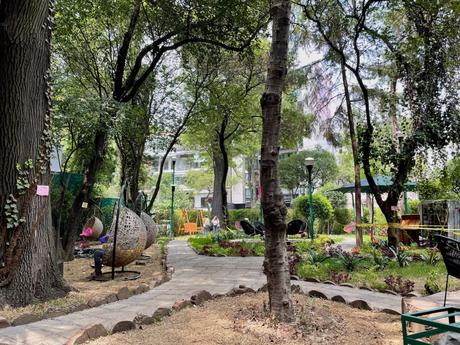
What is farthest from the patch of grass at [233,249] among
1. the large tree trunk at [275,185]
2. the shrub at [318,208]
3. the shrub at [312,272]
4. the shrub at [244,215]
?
the shrub at [244,215]

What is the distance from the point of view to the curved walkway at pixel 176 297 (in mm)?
3805

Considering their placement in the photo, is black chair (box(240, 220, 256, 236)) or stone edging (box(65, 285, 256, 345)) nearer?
stone edging (box(65, 285, 256, 345))

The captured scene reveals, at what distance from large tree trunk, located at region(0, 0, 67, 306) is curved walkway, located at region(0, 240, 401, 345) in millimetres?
1007

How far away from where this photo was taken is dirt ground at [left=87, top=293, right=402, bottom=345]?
3311 millimetres

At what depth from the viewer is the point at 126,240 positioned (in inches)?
295

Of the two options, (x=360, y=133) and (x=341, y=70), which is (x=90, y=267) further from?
(x=341, y=70)

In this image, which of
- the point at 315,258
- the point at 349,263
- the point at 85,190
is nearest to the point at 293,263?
the point at 315,258

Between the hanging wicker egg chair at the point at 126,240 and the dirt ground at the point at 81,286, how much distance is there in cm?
44

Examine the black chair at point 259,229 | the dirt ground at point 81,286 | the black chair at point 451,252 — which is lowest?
the dirt ground at point 81,286

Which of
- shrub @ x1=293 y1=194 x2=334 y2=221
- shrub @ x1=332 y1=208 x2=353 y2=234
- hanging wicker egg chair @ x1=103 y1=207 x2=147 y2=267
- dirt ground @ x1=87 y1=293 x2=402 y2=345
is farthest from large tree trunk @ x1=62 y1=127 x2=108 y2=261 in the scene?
shrub @ x1=332 y1=208 x2=353 y2=234

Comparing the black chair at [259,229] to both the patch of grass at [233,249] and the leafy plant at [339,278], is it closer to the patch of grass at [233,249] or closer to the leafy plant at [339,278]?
the patch of grass at [233,249]

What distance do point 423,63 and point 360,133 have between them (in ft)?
7.91

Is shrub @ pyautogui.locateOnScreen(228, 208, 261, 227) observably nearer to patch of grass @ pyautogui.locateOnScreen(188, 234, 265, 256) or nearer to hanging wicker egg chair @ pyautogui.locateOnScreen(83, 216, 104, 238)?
hanging wicker egg chair @ pyautogui.locateOnScreen(83, 216, 104, 238)

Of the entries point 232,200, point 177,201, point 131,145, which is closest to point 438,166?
point 131,145
